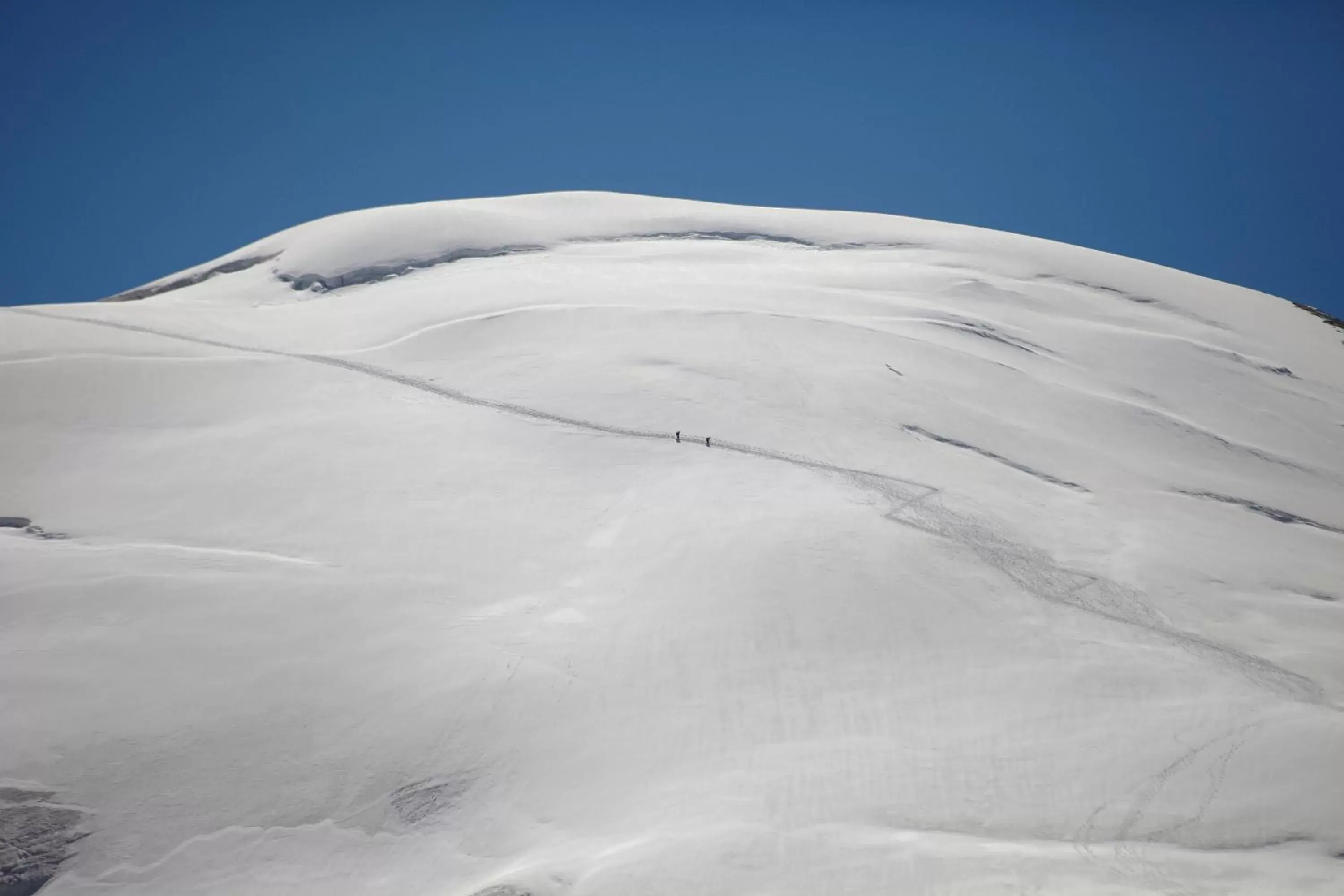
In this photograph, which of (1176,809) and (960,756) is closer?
(1176,809)

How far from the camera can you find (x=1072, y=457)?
27.9 metres

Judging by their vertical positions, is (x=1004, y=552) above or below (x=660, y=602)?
above

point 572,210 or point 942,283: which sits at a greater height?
point 572,210

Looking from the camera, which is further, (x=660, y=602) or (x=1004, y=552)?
(x=1004, y=552)

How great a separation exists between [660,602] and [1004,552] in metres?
7.36

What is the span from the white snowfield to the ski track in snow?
107 millimetres

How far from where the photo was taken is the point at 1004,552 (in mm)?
22516

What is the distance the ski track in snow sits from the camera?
64.6 ft

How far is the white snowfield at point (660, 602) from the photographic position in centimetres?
1555

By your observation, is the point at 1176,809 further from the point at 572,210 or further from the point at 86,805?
the point at 572,210

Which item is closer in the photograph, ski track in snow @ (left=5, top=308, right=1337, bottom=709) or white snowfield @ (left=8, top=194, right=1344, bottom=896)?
white snowfield @ (left=8, top=194, right=1344, bottom=896)

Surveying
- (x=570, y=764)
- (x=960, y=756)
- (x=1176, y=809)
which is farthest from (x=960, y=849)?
(x=570, y=764)

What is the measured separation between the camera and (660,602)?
20094 mm

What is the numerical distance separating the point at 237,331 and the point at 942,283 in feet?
75.0
